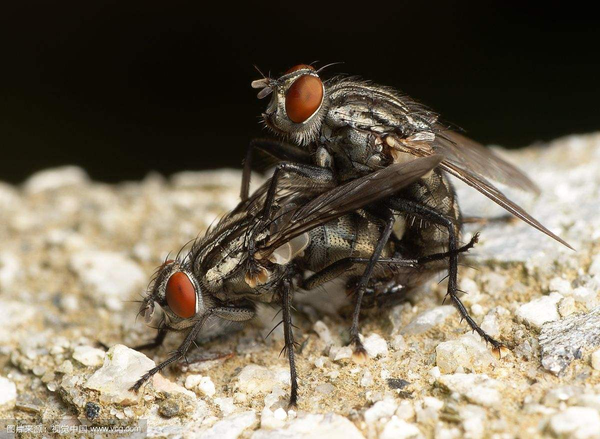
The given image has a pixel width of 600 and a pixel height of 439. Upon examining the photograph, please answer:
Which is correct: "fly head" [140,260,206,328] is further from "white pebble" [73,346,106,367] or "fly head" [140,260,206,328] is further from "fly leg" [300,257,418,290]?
"fly leg" [300,257,418,290]

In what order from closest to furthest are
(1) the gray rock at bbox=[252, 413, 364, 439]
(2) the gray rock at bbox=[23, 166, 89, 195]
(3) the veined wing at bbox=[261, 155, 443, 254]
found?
(1) the gray rock at bbox=[252, 413, 364, 439] → (3) the veined wing at bbox=[261, 155, 443, 254] → (2) the gray rock at bbox=[23, 166, 89, 195]

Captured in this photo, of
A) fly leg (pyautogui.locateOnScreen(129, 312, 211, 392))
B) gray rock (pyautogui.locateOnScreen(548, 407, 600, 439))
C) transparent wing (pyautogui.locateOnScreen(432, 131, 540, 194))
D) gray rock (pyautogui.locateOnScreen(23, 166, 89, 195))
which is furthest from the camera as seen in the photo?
gray rock (pyautogui.locateOnScreen(23, 166, 89, 195))

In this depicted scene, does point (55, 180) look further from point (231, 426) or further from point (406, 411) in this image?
point (406, 411)

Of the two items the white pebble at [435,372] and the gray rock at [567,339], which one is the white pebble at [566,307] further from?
the white pebble at [435,372]

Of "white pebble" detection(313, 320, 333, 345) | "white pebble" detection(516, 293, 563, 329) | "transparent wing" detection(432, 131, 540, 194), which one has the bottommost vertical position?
"white pebble" detection(313, 320, 333, 345)

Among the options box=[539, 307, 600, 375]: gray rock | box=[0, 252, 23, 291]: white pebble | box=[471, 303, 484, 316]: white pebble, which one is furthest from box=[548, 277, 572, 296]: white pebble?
box=[0, 252, 23, 291]: white pebble

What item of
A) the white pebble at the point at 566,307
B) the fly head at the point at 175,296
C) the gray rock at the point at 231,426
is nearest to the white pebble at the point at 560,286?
the white pebble at the point at 566,307

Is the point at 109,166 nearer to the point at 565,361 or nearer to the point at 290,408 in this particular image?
the point at 290,408
